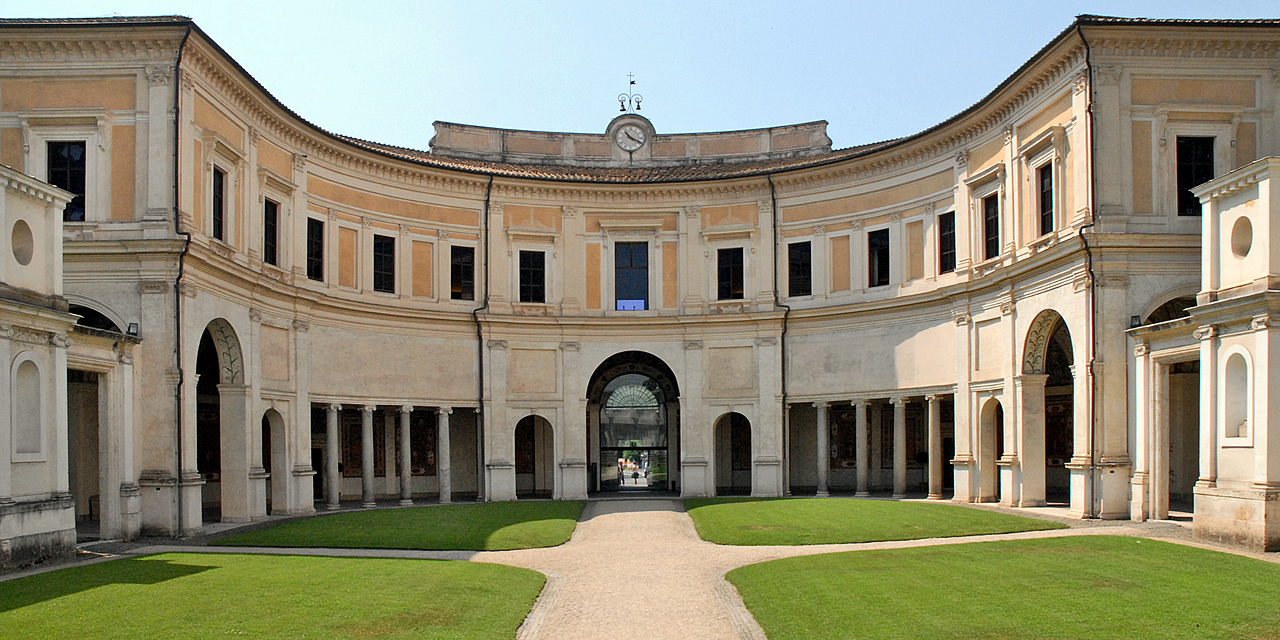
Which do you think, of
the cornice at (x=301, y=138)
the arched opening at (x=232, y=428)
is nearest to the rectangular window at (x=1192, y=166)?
the cornice at (x=301, y=138)

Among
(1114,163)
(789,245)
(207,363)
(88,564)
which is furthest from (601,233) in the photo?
(88,564)

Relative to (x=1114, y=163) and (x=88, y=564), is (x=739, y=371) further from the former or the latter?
(x=88, y=564)

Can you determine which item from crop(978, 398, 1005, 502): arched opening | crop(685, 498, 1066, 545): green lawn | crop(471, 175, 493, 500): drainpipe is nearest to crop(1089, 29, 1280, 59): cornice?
crop(978, 398, 1005, 502): arched opening

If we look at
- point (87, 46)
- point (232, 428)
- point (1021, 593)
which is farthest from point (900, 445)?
point (87, 46)

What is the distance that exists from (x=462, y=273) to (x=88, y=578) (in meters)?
21.8

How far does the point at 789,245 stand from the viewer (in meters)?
37.9

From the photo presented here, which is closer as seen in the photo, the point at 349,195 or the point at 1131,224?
the point at 1131,224

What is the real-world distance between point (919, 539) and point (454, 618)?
12.6 meters

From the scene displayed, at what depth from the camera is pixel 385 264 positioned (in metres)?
36.3

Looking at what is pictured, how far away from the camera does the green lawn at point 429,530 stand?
76.0 feet

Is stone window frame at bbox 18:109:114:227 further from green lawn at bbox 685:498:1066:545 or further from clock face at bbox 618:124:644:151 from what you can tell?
clock face at bbox 618:124:644:151

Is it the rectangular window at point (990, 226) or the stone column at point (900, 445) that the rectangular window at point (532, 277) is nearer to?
the stone column at point (900, 445)

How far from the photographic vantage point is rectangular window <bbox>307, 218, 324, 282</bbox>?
3359cm

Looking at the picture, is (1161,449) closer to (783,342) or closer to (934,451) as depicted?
(934,451)
